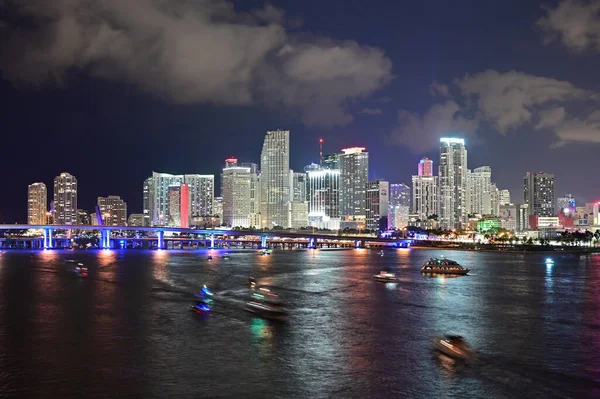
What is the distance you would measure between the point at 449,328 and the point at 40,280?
50.8 m

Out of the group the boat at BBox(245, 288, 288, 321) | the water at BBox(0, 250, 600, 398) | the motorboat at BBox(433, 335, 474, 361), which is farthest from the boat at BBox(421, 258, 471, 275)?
the motorboat at BBox(433, 335, 474, 361)

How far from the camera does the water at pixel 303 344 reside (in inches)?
902

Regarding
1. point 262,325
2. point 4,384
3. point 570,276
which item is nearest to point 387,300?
point 262,325

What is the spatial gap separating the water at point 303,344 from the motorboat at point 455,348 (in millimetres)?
601

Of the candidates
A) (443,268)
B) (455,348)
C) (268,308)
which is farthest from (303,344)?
(443,268)

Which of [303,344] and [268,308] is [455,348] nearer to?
[303,344]

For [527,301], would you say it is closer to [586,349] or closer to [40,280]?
[586,349]

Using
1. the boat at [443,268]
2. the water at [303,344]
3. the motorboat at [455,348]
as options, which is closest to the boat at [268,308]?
the water at [303,344]

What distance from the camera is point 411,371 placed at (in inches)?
986

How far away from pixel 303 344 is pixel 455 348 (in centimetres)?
760

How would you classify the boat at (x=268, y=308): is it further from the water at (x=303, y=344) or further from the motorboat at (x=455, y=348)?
the motorboat at (x=455, y=348)

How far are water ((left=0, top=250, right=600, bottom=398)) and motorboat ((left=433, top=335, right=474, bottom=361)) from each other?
601 mm

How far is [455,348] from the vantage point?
27094 mm

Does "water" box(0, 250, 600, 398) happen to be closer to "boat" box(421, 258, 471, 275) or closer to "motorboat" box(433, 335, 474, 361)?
"motorboat" box(433, 335, 474, 361)
